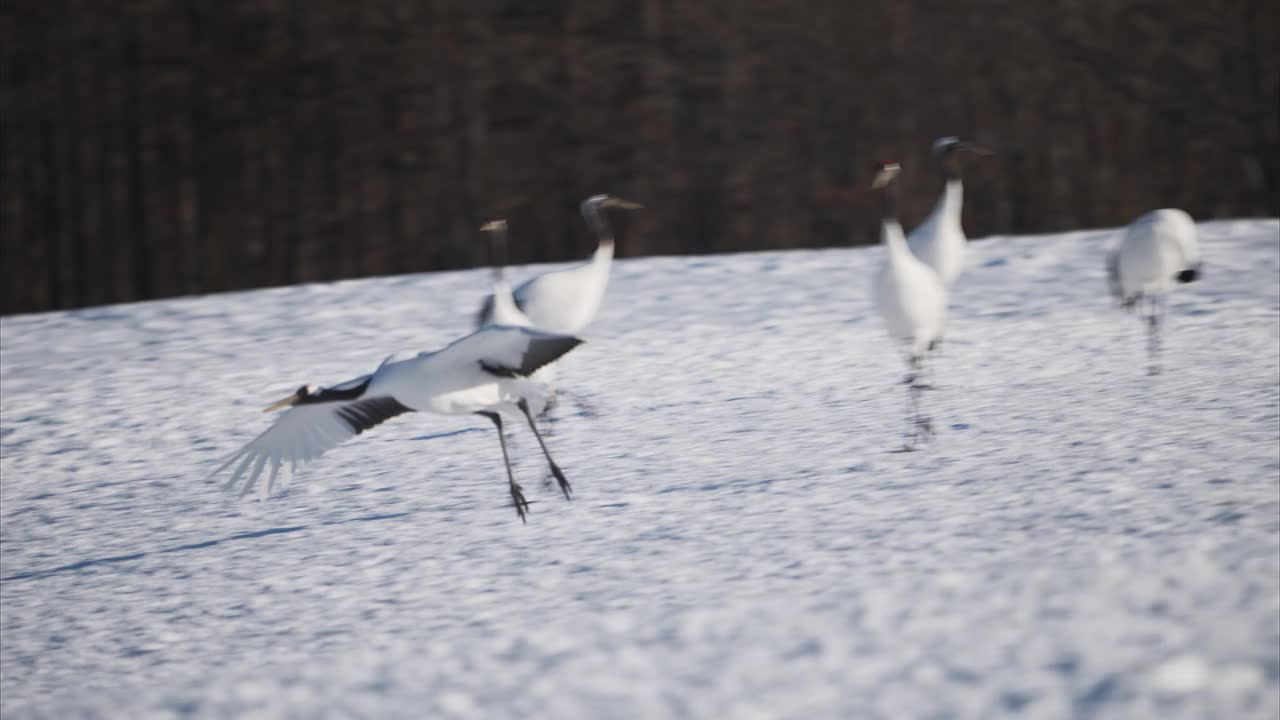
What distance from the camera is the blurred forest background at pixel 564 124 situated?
34.4 ft

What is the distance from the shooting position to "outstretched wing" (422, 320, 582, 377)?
450 cm

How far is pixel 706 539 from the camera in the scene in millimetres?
4531

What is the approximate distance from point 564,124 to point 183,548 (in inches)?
251

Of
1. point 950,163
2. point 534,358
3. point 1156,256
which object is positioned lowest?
point 534,358

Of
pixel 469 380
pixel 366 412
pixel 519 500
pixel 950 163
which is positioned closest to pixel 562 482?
pixel 519 500

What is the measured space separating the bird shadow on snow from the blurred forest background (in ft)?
18.2

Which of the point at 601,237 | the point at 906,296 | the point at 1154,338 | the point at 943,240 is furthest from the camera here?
the point at 1154,338

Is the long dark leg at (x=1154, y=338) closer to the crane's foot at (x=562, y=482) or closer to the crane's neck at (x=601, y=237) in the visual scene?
the crane's neck at (x=601, y=237)

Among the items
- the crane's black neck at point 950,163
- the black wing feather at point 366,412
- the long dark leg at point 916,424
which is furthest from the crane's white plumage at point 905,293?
the black wing feather at point 366,412

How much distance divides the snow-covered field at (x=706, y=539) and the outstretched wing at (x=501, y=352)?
0.64 meters

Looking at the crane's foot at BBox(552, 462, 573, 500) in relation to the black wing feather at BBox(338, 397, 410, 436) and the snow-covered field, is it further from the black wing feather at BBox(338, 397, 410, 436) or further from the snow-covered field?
the black wing feather at BBox(338, 397, 410, 436)

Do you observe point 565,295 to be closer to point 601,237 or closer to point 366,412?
point 601,237

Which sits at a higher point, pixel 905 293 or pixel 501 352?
pixel 905 293

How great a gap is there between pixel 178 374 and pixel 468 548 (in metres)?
4.12
